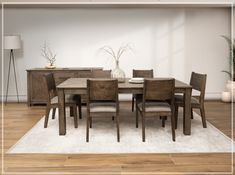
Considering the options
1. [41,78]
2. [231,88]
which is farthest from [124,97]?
[231,88]

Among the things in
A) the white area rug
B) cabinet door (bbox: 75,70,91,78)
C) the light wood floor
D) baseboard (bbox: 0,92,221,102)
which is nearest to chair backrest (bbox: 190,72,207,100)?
the white area rug

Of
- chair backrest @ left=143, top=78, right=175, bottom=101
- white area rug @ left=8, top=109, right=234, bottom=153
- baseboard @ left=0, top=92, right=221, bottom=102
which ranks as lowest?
white area rug @ left=8, top=109, right=234, bottom=153

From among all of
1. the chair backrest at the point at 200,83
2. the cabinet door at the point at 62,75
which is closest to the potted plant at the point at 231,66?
the chair backrest at the point at 200,83

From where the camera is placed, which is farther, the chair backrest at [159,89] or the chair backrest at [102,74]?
the chair backrest at [102,74]

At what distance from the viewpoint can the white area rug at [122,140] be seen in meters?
3.60

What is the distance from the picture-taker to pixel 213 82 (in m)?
7.43

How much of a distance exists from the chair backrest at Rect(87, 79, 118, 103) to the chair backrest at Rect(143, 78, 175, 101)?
399 mm

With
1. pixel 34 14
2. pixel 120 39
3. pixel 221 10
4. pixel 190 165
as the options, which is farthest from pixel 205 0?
pixel 190 165

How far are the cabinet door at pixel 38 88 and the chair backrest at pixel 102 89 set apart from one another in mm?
2907

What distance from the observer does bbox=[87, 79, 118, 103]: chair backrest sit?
3.88 metres

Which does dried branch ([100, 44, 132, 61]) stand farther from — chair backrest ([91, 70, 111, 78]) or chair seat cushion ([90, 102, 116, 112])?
chair seat cushion ([90, 102, 116, 112])

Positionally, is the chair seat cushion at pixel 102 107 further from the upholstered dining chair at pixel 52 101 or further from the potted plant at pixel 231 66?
the potted plant at pixel 231 66

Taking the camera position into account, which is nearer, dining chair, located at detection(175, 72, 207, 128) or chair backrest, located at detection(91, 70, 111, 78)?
dining chair, located at detection(175, 72, 207, 128)

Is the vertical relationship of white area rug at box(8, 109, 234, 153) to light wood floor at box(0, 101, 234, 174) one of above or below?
above
